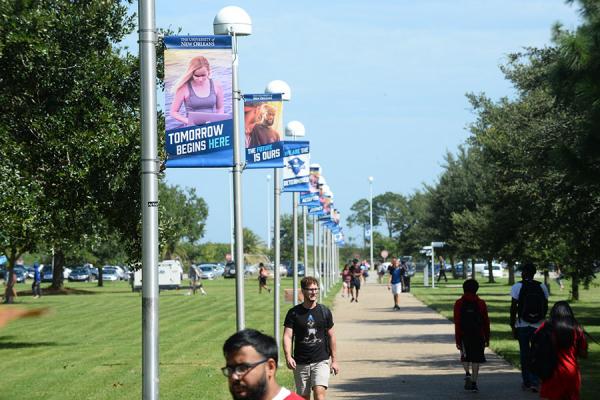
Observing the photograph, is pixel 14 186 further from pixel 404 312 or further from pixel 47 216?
pixel 404 312

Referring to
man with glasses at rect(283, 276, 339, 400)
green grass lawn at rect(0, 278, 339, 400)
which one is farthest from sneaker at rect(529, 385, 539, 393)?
man with glasses at rect(283, 276, 339, 400)

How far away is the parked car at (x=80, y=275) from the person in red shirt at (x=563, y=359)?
9485 centimetres

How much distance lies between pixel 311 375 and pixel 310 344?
0.32 m

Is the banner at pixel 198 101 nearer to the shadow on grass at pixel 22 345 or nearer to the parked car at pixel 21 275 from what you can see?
the shadow on grass at pixel 22 345

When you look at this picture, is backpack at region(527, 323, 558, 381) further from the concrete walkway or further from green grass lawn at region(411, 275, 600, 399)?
green grass lawn at region(411, 275, 600, 399)

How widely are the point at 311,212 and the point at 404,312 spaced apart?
4474 millimetres

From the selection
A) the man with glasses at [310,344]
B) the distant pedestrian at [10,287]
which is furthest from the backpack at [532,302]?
the distant pedestrian at [10,287]

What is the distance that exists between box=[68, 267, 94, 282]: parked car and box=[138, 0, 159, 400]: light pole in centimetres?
9407

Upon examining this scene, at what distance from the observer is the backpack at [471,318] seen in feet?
51.5

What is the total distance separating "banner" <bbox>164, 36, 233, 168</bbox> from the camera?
12.2 m

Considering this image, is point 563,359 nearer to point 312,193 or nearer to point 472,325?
point 472,325

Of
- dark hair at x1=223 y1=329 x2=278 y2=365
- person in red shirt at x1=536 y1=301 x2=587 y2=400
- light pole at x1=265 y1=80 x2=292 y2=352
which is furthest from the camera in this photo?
light pole at x1=265 y1=80 x2=292 y2=352

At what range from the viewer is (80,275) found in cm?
10444

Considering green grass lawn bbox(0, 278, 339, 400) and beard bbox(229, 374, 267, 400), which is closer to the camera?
beard bbox(229, 374, 267, 400)
